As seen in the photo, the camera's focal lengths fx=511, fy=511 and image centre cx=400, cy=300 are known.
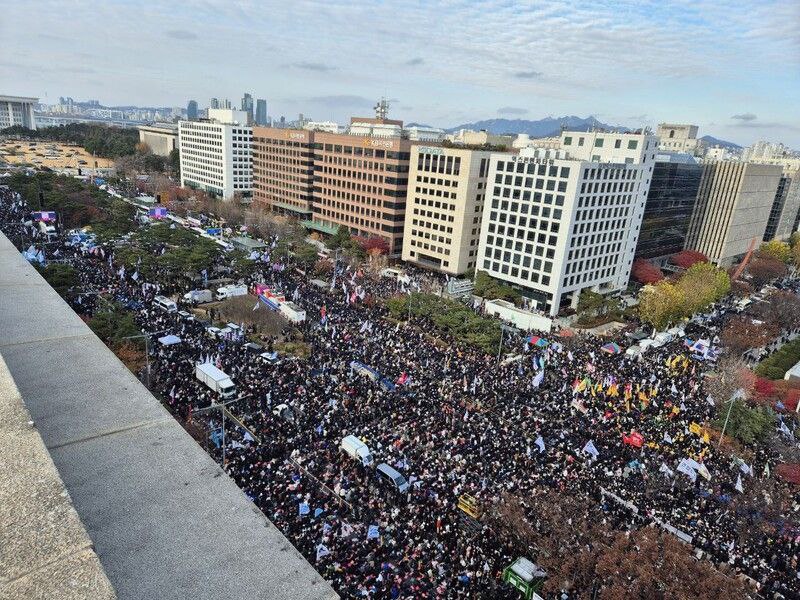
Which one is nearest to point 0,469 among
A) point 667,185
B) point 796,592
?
point 796,592

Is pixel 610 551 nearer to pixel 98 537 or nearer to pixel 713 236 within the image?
pixel 98 537

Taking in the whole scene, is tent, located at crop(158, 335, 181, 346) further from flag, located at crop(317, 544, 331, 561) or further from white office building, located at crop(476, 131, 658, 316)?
white office building, located at crop(476, 131, 658, 316)

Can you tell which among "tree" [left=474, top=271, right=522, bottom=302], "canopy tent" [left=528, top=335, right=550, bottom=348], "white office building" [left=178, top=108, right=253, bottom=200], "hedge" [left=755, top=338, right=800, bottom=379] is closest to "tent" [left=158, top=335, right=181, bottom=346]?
"canopy tent" [left=528, top=335, right=550, bottom=348]

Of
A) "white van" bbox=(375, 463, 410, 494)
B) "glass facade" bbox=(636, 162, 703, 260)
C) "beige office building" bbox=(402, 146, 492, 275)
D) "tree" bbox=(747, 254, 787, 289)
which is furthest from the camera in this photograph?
"tree" bbox=(747, 254, 787, 289)

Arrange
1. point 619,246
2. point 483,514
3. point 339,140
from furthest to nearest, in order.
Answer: point 339,140 → point 619,246 → point 483,514

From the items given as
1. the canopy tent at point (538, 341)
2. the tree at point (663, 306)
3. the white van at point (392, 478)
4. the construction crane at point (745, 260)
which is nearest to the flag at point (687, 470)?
the white van at point (392, 478)

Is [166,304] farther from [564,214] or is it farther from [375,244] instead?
[564,214]
